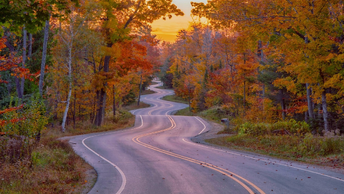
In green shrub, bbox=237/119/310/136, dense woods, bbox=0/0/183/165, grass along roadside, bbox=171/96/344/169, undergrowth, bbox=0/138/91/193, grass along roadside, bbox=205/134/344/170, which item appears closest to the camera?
undergrowth, bbox=0/138/91/193

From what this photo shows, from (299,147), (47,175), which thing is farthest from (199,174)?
(299,147)

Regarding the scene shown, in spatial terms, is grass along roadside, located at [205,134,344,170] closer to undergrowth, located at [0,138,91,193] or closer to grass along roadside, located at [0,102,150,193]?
grass along roadside, located at [0,102,150,193]

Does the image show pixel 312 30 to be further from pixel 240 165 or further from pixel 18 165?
pixel 18 165

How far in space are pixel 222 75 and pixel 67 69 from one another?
2132 cm

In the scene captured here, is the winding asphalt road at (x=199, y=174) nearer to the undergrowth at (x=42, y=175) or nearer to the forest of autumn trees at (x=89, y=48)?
the undergrowth at (x=42, y=175)

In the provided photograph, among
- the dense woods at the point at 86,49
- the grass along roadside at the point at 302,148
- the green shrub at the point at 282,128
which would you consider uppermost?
the dense woods at the point at 86,49

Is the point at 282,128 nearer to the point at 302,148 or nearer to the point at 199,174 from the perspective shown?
the point at 302,148

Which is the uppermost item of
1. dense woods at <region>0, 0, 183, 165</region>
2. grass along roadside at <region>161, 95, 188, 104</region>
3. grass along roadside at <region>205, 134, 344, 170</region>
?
dense woods at <region>0, 0, 183, 165</region>

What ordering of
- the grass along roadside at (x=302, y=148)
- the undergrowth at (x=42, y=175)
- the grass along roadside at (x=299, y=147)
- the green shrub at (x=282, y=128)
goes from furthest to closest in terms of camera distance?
the green shrub at (x=282, y=128)
the grass along roadside at (x=299, y=147)
the grass along roadside at (x=302, y=148)
the undergrowth at (x=42, y=175)

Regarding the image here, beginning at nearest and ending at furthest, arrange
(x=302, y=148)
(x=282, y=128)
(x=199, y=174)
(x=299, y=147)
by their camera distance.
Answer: (x=199, y=174)
(x=302, y=148)
(x=299, y=147)
(x=282, y=128)

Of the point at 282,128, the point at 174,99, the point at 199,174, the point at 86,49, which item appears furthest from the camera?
the point at 174,99

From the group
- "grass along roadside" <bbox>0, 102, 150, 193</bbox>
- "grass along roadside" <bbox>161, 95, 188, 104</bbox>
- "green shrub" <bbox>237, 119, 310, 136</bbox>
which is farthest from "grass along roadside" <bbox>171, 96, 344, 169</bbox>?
"grass along roadside" <bbox>161, 95, 188, 104</bbox>

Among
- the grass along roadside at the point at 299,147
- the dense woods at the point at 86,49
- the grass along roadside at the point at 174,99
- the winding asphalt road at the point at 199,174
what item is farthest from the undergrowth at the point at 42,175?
the grass along roadside at the point at 174,99

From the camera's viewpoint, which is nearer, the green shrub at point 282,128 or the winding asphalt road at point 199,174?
the winding asphalt road at point 199,174
